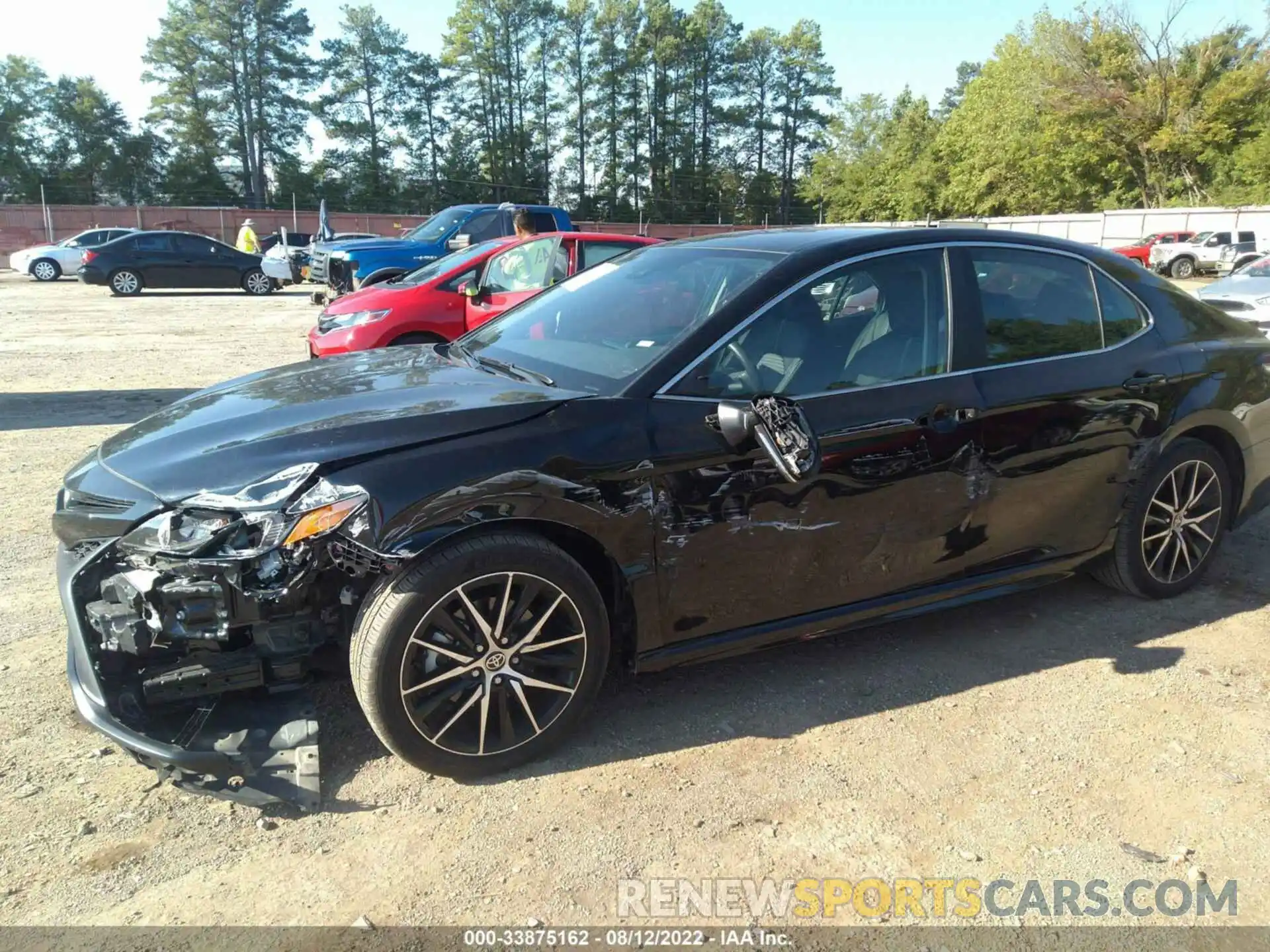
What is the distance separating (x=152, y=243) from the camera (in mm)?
21812

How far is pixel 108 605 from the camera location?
8.98 feet

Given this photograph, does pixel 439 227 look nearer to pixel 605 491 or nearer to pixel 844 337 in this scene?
pixel 844 337

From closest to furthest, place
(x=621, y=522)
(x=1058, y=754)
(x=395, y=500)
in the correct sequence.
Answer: (x=395, y=500)
(x=621, y=522)
(x=1058, y=754)

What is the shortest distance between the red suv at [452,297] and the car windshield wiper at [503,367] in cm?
432

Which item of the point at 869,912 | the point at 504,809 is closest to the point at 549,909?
the point at 504,809

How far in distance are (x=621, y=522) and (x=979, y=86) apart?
69.2 metres

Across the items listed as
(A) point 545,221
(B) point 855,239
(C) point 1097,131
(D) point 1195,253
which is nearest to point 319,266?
(A) point 545,221

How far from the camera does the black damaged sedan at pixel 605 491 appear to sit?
105 inches

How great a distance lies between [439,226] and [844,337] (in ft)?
45.4

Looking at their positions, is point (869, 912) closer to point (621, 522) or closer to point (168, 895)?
point (621, 522)

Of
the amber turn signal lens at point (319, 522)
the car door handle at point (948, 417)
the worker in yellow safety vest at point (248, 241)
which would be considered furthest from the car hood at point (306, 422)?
the worker in yellow safety vest at point (248, 241)

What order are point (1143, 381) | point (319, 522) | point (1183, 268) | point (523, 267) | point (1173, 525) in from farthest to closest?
1. point (1183, 268)
2. point (523, 267)
3. point (1173, 525)
4. point (1143, 381)
5. point (319, 522)

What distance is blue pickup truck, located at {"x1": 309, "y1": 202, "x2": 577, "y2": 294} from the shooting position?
13.8 meters

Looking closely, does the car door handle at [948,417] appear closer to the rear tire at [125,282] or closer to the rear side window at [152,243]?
the rear tire at [125,282]
